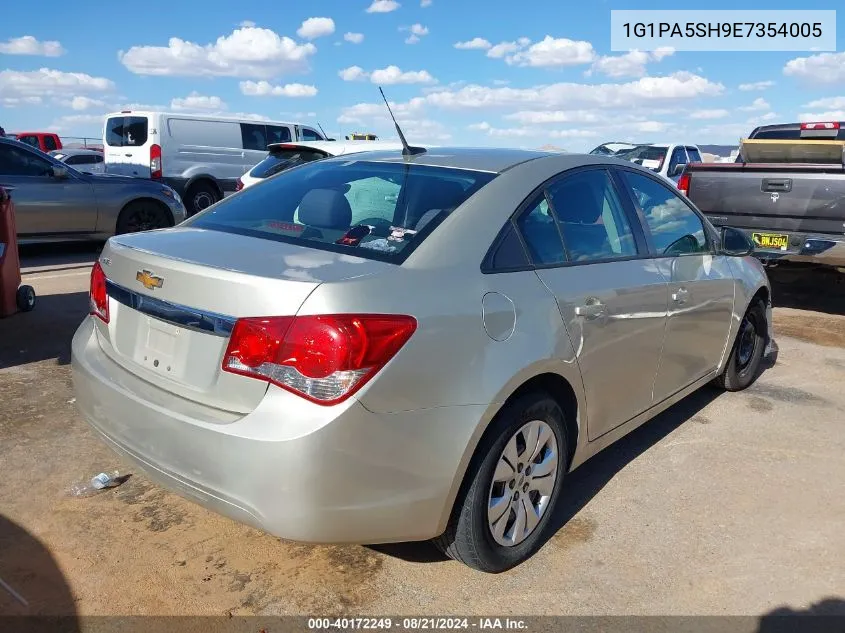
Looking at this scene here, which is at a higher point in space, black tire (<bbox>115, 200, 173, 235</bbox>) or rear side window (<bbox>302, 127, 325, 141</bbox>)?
rear side window (<bbox>302, 127, 325, 141</bbox>)

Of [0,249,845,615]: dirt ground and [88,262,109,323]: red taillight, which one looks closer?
[0,249,845,615]: dirt ground

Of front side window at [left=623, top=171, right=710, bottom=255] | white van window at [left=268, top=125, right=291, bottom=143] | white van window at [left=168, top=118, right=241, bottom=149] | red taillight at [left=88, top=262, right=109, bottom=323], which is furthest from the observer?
white van window at [left=268, top=125, right=291, bottom=143]

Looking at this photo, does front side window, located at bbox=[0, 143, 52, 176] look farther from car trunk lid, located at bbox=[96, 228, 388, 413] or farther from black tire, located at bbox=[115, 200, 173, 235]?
car trunk lid, located at bbox=[96, 228, 388, 413]

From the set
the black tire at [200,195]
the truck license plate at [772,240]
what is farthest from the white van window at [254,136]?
the truck license plate at [772,240]

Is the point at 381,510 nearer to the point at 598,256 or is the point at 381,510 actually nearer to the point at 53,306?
the point at 598,256

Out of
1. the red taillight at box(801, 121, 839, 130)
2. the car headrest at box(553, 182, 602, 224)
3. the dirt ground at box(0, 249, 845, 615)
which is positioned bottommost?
the dirt ground at box(0, 249, 845, 615)

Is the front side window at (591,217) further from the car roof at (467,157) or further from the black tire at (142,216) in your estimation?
the black tire at (142,216)

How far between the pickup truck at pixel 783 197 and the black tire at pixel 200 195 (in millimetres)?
→ 10009

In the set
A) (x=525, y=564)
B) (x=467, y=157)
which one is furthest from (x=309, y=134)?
(x=525, y=564)

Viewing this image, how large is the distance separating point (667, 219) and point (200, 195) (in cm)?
1248

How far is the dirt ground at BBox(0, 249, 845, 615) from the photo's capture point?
271 cm

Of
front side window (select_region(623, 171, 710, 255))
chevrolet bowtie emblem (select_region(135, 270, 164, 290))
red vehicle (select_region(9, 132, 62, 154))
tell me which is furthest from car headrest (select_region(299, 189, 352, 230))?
red vehicle (select_region(9, 132, 62, 154))

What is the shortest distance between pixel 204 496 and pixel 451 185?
1.54 m

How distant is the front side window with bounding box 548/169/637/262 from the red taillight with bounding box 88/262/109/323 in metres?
1.88
